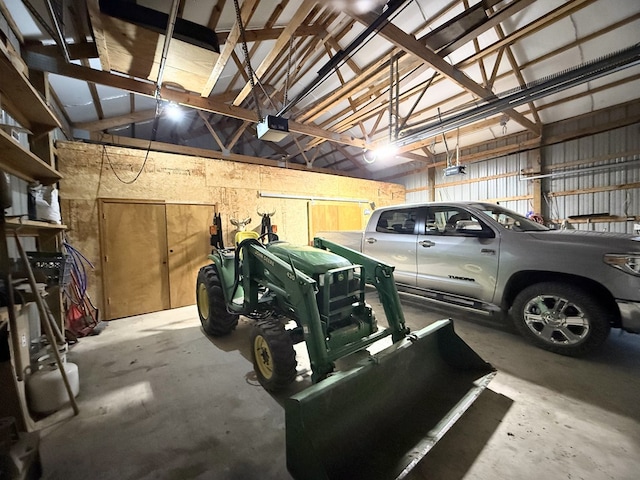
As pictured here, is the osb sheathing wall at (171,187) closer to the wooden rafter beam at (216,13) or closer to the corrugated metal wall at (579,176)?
the wooden rafter beam at (216,13)

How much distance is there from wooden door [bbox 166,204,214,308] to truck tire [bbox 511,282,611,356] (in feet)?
17.1

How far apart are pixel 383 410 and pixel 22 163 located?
4.03m

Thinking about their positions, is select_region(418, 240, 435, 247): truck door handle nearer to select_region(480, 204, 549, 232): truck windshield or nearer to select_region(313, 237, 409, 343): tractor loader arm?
select_region(480, 204, 549, 232): truck windshield

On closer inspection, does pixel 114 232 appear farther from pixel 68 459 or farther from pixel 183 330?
pixel 68 459

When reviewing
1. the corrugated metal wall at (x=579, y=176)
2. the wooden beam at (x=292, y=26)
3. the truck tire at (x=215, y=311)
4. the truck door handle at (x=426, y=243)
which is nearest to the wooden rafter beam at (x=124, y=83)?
the wooden beam at (x=292, y=26)

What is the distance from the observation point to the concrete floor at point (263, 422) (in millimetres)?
1545

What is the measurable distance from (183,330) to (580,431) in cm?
427

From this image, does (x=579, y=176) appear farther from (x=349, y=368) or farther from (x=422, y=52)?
(x=349, y=368)

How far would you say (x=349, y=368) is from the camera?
1664 mm

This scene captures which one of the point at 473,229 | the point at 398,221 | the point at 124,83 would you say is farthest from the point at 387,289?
the point at 124,83

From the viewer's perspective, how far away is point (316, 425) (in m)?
1.41

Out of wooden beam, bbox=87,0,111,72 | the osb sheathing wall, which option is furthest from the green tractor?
the osb sheathing wall

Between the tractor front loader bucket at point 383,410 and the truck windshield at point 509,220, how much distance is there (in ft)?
6.42

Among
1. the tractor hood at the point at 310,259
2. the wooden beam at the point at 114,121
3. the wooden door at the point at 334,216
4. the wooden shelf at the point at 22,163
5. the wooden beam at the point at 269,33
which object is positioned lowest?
the tractor hood at the point at 310,259
